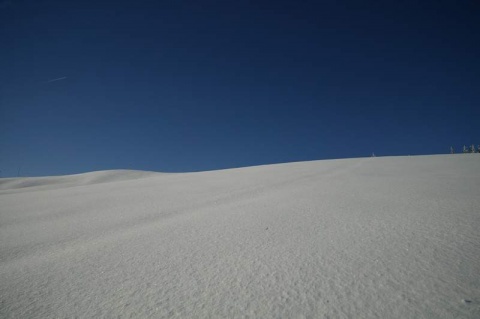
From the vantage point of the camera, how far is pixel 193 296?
114 cm

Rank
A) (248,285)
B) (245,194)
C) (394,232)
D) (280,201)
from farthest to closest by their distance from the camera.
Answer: (245,194) < (280,201) < (394,232) < (248,285)

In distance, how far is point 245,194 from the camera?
13.5 ft

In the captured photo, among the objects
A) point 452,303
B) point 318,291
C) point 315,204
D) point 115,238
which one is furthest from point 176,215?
point 452,303

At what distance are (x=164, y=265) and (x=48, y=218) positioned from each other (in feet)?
9.59

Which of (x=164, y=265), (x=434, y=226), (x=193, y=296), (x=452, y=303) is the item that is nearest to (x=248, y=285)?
(x=193, y=296)

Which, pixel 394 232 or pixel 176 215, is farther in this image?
pixel 176 215

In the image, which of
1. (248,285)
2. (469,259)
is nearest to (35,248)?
(248,285)

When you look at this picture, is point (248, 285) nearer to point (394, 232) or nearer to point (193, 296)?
point (193, 296)

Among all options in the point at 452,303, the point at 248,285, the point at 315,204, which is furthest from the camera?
the point at 315,204

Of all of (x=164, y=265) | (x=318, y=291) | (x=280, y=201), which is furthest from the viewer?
(x=280, y=201)

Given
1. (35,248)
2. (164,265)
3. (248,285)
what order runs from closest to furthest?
1. (248,285)
2. (164,265)
3. (35,248)

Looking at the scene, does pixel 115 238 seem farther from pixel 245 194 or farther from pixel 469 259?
pixel 469 259

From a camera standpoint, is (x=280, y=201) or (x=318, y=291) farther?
(x=280, y=201)

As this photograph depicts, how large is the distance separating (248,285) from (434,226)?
A: 1.73 metres
